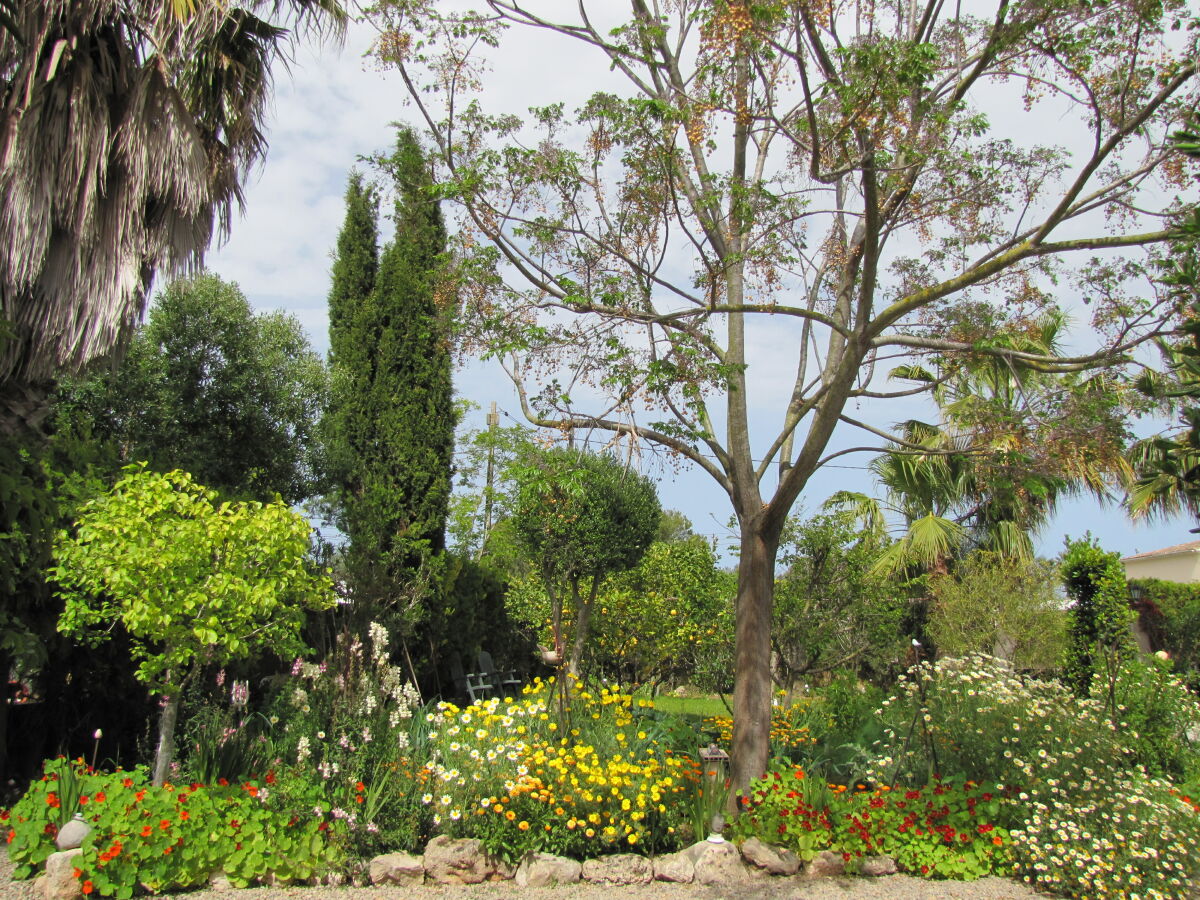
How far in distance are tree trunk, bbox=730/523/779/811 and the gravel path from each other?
106 cm

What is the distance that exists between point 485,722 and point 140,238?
193 inches

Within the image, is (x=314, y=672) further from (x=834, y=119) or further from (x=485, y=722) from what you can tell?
(x=834, y=119)

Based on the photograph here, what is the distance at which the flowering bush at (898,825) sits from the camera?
561cm

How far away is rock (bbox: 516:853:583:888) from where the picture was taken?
527 centimetres

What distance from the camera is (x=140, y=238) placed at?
6.90 m

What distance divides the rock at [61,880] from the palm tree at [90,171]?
3538 mm

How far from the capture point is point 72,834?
16.0 feet

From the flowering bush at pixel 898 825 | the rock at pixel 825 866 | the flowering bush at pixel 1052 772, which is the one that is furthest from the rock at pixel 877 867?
the flowering bush at pixel 1052 772

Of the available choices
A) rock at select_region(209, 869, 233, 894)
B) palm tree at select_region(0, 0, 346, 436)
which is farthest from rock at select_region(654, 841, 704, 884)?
palm tree at select_region(0, 0, 346, 436)

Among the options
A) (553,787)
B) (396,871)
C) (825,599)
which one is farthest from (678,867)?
(825,599)

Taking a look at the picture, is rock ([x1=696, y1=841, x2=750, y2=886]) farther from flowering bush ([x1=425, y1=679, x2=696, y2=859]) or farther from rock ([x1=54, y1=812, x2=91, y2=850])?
rock ([x1=54, y1=812, x2=91, y2=850])

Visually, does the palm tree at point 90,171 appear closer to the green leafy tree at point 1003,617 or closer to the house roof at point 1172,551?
the green leafy tree at point 1003,617

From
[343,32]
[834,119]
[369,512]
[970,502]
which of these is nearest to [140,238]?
[343,32]

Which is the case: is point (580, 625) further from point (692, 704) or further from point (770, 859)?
point (692, 704)
